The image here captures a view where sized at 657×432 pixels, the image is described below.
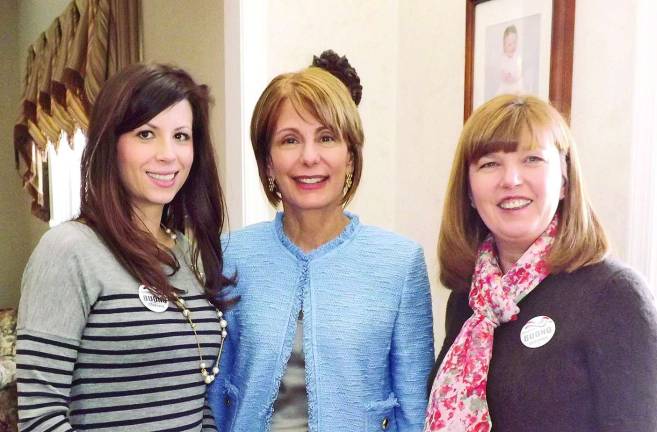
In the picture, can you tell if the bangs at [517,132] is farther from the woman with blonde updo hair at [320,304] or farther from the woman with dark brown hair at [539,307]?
the woman with blonde updo hair at [320,304]

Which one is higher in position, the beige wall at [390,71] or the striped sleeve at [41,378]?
the beige wall at [390,71]

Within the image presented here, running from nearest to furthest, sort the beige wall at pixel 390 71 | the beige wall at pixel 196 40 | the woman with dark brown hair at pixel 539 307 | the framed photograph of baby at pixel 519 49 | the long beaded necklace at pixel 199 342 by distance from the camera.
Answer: the woman with dark brown hair at pixel 539 307, the long beaded necklace at pixel 199 342, the framed photograph of baby at pixel 519 49, the beige wall at pixel 390 71, the beige wall at pixel 196 40

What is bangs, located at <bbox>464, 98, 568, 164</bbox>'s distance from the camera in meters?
1.12

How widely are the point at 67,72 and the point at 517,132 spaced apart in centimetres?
345

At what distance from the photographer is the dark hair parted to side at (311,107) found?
1.28m

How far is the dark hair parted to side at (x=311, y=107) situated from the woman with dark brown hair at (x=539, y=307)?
254 millimetres

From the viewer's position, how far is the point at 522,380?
108cm

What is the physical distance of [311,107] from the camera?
1.27m

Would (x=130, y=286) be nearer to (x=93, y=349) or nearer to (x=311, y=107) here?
(x=93, y=349)

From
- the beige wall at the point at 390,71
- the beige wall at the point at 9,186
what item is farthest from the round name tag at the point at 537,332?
the beige wall at the point at 9,186

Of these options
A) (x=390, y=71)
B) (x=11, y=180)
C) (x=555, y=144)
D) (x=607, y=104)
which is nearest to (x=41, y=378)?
(x=555, y=144)

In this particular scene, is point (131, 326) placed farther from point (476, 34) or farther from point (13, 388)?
point (13, 388)

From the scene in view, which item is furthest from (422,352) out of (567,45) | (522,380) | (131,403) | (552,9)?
(552,9)

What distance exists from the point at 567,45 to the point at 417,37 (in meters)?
0.77
